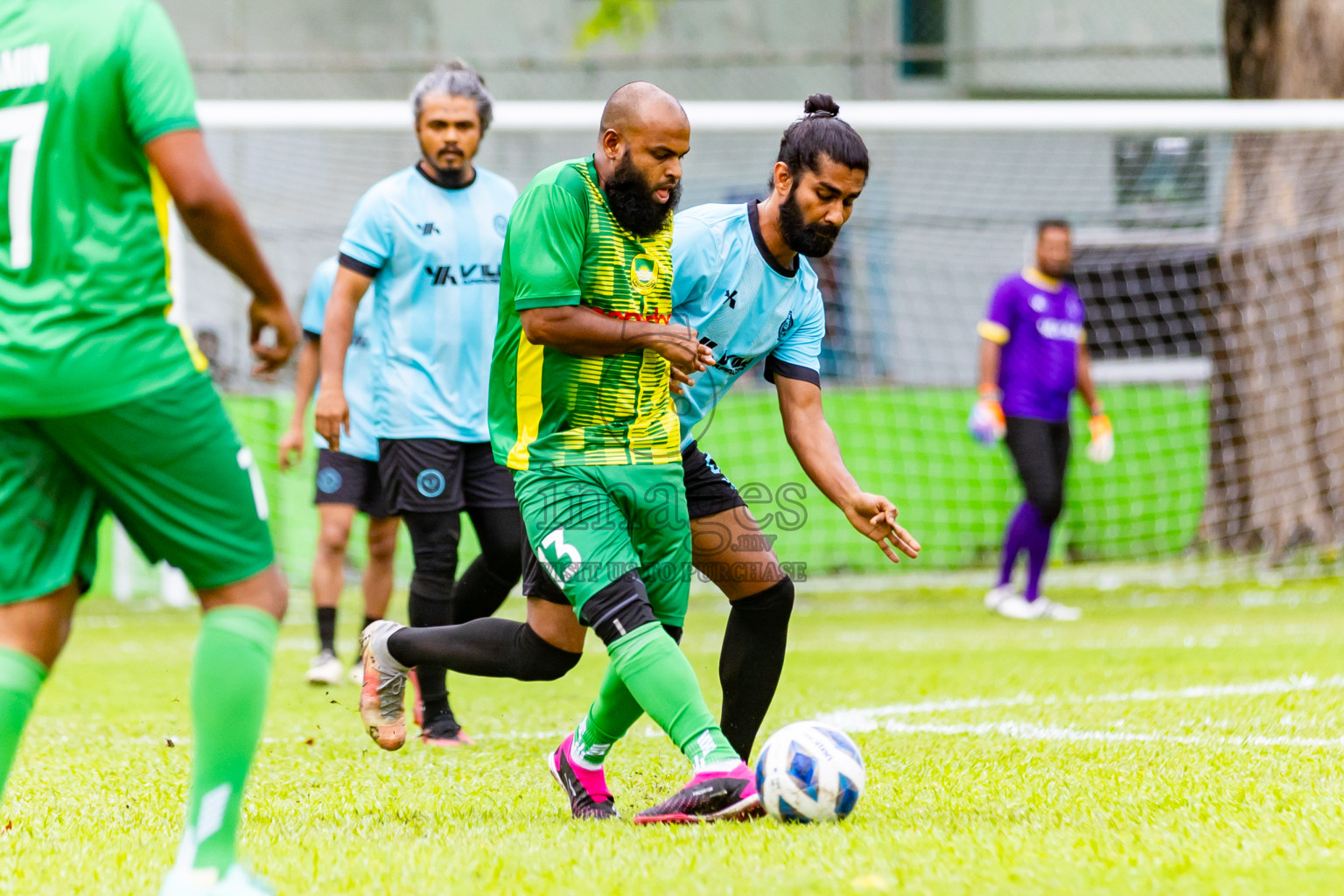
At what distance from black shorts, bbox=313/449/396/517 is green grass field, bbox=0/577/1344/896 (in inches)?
34.5

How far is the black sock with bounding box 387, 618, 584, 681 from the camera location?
3979 mm

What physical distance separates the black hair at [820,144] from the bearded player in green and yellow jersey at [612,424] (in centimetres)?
37

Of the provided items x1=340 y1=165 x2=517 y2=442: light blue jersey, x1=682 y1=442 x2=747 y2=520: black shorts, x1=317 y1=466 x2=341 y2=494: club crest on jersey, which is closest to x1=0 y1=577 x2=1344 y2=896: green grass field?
x1=682 y1=442 x2=747 y2=520: black shorts

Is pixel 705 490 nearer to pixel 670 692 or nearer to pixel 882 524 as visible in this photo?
pixel 882 524

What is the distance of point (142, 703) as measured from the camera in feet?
21.1

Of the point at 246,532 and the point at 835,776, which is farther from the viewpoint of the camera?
the point at 835,776

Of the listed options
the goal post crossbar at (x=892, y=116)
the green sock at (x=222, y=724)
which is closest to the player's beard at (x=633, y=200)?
the green sock at (x=222, y=724)

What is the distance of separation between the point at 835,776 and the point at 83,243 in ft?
6.60

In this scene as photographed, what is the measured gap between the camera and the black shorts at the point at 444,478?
543cm

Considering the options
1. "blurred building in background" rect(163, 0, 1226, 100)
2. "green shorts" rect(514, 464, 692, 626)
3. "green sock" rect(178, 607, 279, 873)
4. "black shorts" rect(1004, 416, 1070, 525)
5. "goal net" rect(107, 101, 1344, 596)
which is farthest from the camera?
"blurred building in background" rect(163, 0, 1226, 100)

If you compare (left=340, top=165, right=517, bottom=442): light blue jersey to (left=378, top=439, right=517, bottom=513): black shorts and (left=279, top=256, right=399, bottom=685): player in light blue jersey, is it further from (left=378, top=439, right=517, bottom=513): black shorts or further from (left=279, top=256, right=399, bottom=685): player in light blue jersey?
(left=279, top=256, right=399, bottom=685): player in light blue jersey

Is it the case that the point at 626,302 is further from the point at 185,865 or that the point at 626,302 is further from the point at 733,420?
the point at 733,420

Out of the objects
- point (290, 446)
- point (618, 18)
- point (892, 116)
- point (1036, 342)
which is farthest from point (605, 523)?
point (618, 18)

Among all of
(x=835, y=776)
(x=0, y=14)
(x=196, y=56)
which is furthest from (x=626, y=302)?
(x=196, y=56)
